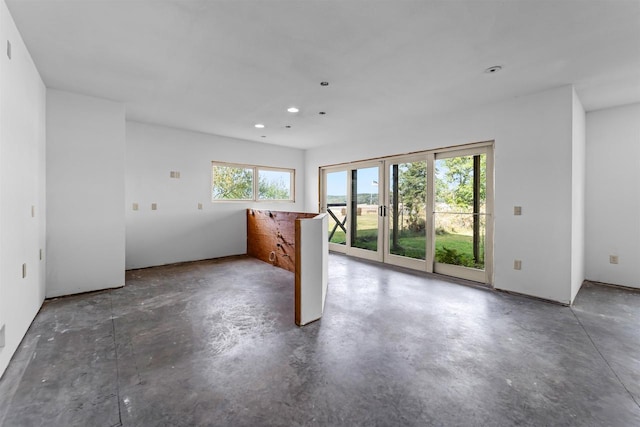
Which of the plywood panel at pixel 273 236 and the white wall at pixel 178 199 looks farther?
the white wall at pixel 178 199

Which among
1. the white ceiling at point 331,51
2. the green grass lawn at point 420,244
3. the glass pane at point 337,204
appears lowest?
the green grass lawn at point 420,244

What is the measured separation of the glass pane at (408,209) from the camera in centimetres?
480

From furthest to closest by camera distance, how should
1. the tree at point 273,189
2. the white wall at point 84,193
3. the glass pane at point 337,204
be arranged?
the tree at point 273,189
the glass pane at point 337,204
the white wall at point 84,193

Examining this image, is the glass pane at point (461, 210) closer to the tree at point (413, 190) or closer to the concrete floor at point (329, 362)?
the tree at point (413, 190)

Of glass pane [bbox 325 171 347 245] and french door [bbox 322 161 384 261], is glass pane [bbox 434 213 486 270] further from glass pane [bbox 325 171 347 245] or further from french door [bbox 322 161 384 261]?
glass pane [bbox 325 171 347 245]

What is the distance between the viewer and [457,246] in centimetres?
439

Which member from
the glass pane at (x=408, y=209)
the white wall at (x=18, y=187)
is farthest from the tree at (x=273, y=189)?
the white wall at (x=18, y=187)

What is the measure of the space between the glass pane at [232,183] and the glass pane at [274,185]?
0.27m

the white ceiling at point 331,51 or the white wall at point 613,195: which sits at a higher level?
the white ceiling at point 331,51

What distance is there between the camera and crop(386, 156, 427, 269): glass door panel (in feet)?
15.8

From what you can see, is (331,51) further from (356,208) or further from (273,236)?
(356,208)

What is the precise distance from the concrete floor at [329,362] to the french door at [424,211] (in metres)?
1.05

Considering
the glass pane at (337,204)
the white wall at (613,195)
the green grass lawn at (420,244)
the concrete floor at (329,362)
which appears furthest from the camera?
the glass pane at (337,204)

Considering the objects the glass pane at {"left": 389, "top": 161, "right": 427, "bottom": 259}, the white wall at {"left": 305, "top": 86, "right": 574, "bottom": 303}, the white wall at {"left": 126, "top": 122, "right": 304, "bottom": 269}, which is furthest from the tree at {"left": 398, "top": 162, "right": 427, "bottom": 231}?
the white wall at {"left": 126, "top": 122, "right": 304, "bottom": 269}
